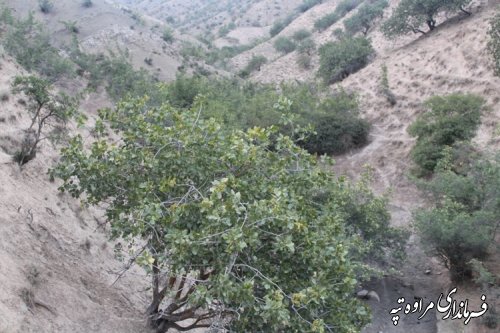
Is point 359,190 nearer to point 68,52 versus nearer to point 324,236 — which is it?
point 324,236

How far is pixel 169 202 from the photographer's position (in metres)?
5.92

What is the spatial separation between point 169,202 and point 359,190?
944 cm

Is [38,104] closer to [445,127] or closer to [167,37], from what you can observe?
[445,127]

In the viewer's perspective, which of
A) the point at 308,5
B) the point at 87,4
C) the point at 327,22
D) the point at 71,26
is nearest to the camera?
the point at 71,26

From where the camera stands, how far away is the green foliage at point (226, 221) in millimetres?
5059

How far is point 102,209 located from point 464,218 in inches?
343

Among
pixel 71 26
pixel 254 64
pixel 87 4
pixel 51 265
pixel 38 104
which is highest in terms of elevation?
pixel 38 104

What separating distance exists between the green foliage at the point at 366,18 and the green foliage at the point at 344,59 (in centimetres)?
839

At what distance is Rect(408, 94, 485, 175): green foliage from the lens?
64.0 feet

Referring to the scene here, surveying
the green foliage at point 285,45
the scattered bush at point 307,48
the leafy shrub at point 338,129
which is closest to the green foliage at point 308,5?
the green foliage at point 285,45

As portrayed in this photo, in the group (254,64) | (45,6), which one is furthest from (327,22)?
(45,6)

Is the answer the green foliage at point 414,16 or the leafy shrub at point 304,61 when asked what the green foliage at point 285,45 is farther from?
the green foliage at point 414,16

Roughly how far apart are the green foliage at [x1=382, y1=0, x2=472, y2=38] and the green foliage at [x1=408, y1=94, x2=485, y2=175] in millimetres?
13362

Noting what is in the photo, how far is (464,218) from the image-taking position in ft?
42.7
